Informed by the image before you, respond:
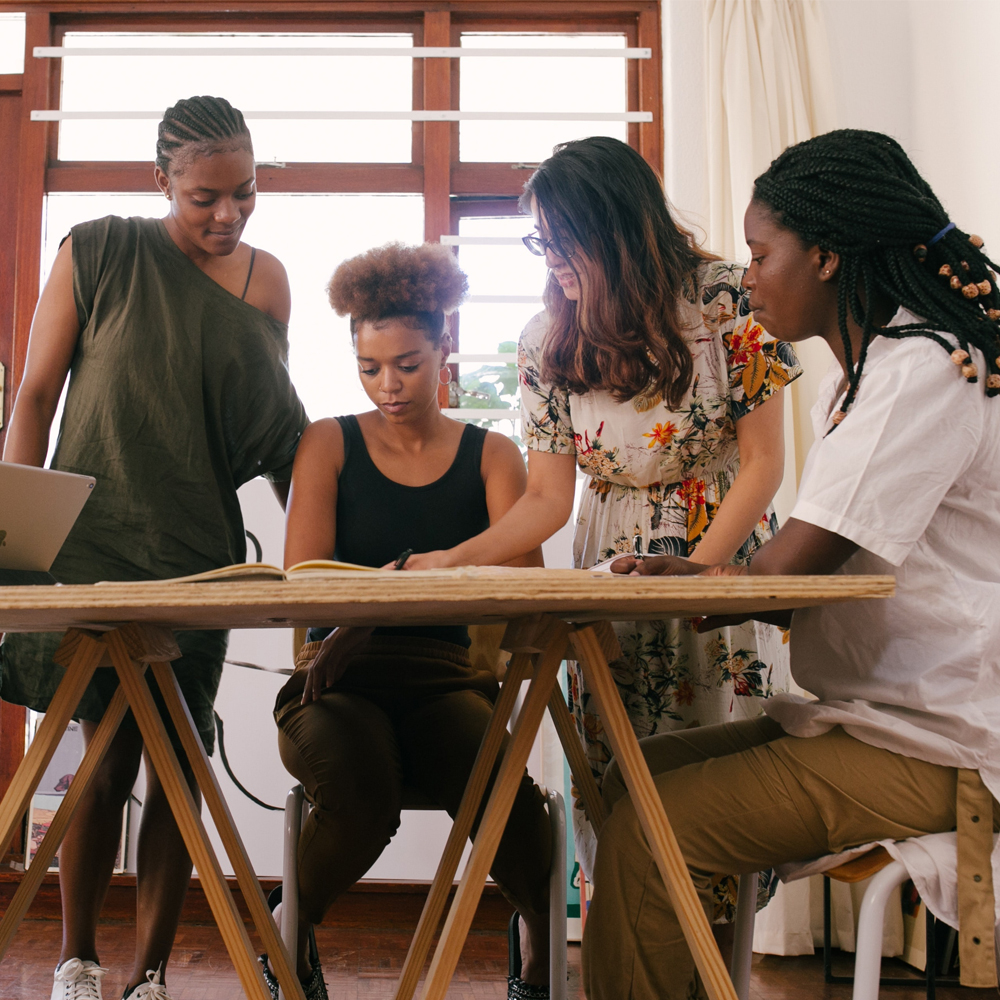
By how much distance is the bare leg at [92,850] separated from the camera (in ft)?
4.52

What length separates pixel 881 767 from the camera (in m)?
0.89

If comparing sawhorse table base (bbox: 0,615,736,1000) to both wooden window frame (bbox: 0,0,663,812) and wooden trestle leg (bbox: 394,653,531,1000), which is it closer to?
wooden trestle leg (bbox: 394,653,531,1000)

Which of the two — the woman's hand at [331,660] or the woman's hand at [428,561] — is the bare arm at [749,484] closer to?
the woman's hand at [428,561]

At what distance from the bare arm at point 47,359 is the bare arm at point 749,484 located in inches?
38.9

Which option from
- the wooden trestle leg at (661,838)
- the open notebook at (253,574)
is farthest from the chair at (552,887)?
the open notebook at (253,574)

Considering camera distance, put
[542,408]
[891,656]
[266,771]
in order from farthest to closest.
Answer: [266,771]
[542,408]
[891,656]

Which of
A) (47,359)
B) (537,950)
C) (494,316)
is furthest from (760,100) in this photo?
(537,950)

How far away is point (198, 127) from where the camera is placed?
1.50m

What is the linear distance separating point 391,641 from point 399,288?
59 cm

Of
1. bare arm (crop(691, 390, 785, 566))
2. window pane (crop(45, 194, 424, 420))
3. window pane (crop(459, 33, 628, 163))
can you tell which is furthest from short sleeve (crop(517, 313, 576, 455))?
window pane (crop(459, 33, 628, 163))

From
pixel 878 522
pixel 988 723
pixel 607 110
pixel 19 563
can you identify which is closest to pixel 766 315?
pixel 878 522

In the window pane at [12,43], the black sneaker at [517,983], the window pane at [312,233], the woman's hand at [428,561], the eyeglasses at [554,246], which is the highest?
the window pane at [12,43]

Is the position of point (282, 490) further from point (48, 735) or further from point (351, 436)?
point (48, 735)

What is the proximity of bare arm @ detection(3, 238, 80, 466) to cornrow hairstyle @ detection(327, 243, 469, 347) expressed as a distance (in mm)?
426
